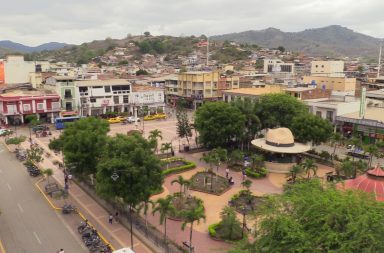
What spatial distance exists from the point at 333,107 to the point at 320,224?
45.0 meters

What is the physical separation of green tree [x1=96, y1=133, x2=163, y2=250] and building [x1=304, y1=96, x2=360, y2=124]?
39.7 meters

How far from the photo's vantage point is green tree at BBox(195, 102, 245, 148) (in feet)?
151

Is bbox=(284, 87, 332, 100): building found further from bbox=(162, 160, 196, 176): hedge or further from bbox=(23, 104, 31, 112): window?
bbox=(23, 104, 31, 112): window

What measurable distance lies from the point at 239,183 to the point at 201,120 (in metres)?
12.0

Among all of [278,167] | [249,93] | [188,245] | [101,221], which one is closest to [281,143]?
[278,167]

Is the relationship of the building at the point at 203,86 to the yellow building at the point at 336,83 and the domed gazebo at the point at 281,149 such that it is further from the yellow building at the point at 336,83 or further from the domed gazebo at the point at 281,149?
the domed gazebo at the point at 281,149

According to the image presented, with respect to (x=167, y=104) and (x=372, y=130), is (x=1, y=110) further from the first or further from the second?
(x=372, y=130)

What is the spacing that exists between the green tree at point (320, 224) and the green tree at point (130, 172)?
400 inches

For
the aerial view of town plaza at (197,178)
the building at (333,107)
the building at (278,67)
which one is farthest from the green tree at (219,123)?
the building at (278,67)

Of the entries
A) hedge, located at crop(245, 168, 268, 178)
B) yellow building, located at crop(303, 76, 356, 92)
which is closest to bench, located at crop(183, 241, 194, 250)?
hedge, located at crop(245, 168, 268, 178)

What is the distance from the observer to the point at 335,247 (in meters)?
15.5

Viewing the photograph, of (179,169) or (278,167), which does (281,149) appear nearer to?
(278,167)

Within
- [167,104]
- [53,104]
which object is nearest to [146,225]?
[53,104]

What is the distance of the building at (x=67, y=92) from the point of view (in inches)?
2864
